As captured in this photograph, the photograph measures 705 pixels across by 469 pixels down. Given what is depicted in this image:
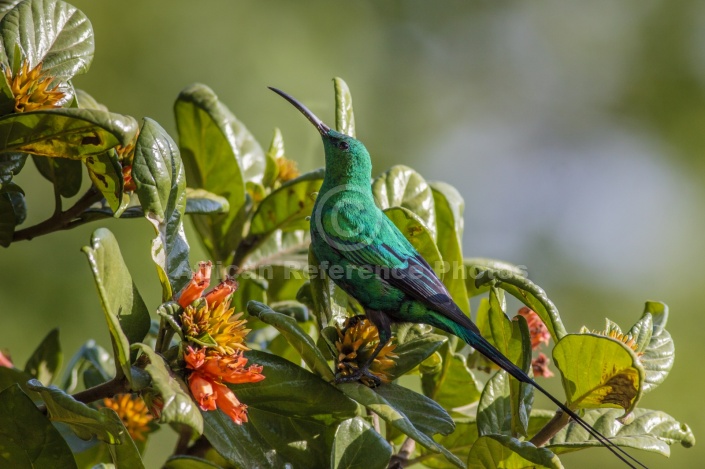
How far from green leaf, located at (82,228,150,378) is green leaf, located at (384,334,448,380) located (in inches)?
29.6

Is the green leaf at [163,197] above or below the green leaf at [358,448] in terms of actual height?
above

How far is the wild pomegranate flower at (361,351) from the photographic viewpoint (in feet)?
7.52

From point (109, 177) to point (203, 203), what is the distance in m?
0.43

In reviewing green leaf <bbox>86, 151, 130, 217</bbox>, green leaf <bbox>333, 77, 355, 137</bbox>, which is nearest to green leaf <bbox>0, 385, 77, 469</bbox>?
green leaf <bbox>86, 151, 130, 217</bbox>

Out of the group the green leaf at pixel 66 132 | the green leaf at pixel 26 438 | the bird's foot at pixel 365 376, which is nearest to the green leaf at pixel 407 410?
the bird's foot at pixel 365 376

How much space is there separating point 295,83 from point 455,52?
3248mm

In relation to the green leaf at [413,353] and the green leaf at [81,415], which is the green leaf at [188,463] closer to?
the green leaf at [81,415]

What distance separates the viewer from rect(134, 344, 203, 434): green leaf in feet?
5.33

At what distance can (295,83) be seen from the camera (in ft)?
21.4

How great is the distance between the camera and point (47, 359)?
113 inches

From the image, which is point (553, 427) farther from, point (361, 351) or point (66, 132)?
point (66, 132)

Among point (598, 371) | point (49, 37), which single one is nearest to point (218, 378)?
point (598, 371)

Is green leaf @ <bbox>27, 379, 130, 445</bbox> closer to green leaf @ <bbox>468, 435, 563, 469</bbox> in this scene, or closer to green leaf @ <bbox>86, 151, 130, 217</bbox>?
green leaf @ <bbox>86, 151, 130, 217</bbox>

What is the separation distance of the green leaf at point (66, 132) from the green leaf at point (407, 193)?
1.10 m
